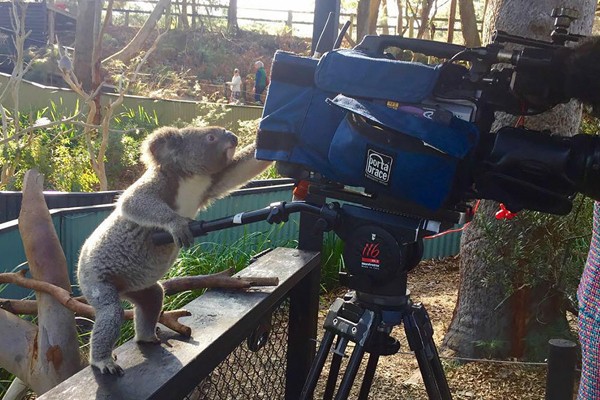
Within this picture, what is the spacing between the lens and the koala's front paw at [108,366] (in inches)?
56.6

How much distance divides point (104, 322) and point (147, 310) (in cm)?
18

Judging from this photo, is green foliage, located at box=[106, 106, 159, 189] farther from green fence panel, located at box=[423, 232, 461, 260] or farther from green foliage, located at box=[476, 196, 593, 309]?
green foliage, located at box=[476, 196, 593, 309]

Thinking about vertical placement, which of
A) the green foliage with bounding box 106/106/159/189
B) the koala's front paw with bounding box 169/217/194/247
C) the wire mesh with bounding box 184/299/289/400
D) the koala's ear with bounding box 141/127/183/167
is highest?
the koala's ear with bounding box 141/127/183/167

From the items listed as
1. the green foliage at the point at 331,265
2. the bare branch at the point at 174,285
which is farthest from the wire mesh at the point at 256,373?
the green foliage at the point at 331,265

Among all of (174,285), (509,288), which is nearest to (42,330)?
(174,285)

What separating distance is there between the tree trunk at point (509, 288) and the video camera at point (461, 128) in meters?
1.85

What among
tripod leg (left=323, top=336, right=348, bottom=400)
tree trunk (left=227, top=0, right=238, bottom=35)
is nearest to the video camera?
tripod leg (left=323, top=336, right=348, bottom=400)

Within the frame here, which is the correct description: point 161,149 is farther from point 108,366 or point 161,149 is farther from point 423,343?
point 423,343

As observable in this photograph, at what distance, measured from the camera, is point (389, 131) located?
1.25 m

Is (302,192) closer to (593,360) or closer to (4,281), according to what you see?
(593,360)

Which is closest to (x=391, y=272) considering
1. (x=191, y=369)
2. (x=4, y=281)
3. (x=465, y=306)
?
(x=191, y=369)

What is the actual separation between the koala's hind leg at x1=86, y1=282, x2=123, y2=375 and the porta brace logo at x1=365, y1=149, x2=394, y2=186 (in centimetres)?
73

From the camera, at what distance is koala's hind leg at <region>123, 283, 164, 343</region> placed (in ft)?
5.92

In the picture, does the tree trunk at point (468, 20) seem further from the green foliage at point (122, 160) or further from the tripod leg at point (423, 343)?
the tripod leg at point (423, 343)
